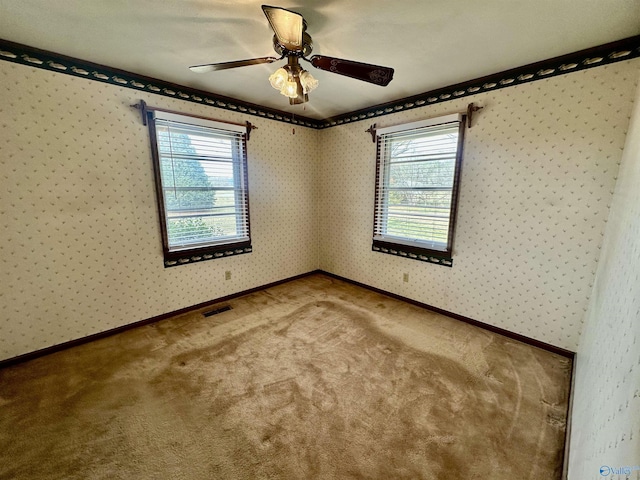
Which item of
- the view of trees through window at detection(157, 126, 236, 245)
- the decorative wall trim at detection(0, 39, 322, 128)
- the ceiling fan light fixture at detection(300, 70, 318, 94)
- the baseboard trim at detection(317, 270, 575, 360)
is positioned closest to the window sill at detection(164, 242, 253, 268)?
the view of trees through window at detection(157, 126, 236, 245)

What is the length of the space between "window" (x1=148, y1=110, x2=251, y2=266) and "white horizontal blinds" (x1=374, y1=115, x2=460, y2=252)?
5.85ft

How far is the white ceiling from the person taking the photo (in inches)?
58.2

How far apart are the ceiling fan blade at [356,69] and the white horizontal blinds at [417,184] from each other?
4.98ft

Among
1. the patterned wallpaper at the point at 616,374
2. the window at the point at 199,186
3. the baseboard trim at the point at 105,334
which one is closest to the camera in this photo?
the patterned wallpaper at the point at 616,374

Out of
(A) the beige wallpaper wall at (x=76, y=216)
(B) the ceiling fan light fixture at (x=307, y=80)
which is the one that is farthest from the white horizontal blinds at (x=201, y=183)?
(B) the ceiling fan light fixture at (x=307, y=80)

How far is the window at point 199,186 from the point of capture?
8.63ft

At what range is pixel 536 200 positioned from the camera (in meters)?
2.23

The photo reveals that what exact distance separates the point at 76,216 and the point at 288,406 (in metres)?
2.37

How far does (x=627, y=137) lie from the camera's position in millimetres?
1771

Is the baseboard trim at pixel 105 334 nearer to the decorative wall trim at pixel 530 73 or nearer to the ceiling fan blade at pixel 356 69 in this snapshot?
the ceiling fan blade at pixel 356 69

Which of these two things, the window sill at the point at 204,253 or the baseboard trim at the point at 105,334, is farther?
the window sill at the point at 204,253

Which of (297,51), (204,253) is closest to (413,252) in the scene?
(297,51)

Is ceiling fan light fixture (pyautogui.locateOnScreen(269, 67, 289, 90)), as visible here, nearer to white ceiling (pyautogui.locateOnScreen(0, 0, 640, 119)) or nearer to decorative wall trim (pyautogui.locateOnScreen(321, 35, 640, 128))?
white ceiling (pyautogui.locateOnScreen(0, 0, 640, 119))

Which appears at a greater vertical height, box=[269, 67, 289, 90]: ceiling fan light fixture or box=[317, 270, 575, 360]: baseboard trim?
box=[269, 67, 289, 90]: ceiling fan light fixture
